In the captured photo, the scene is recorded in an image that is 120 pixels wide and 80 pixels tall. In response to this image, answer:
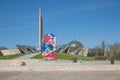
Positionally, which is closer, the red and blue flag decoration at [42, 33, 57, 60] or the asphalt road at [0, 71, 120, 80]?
the asphalt road at [0, 71, 120, 80]

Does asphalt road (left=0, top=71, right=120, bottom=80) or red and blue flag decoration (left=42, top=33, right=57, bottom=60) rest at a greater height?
red and blue flag decoration (left=42, top=33, right=57, bottom=60)

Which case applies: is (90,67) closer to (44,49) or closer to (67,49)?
(44,49)

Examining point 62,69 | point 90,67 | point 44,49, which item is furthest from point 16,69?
point 44,49

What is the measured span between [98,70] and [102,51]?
1944 inches

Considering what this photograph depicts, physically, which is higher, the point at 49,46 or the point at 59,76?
the point at 49,46

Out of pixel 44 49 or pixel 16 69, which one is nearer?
pixel 16 69

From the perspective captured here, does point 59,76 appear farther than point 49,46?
No

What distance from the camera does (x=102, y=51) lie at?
67688mm

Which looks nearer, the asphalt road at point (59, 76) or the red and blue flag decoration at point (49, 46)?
the asphalt road at point (59, 76)

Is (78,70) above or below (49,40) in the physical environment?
below

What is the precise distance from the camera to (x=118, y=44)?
184ft

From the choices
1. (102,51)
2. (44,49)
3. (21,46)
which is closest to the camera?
(44,49)

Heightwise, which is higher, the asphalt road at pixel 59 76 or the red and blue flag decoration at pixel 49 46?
the red and blue flag decoration at pixel 49 46

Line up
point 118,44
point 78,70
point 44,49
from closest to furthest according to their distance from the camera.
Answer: point 78,70 → point 44,49 → point 118,44
